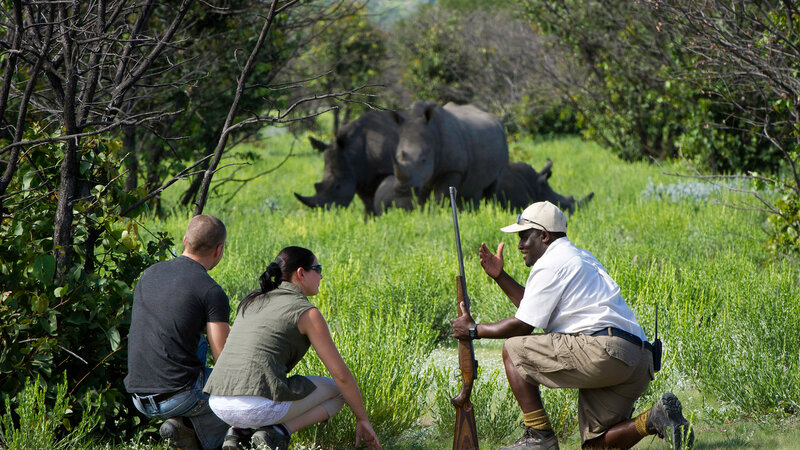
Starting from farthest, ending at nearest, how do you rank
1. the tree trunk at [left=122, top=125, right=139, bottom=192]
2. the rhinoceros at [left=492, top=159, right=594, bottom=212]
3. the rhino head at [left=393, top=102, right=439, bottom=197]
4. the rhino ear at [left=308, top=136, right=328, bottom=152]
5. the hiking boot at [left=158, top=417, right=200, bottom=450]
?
the rhinoceros at [left=492, top=159, right=594, bottom=212], the rhino ear at [left=308, top=136, right=328, bottom=152], the rhino head at [left=393, top=102, right=439, bottom=197], the tree trunk at [left=122, top=125, right=139, bottom=192], the hiking boot at [left=158, top=417, right=200, bottom=450]

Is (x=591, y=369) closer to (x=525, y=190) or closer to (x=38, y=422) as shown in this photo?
(x=38, y=422)

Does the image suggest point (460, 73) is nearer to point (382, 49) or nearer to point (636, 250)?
point (382, 49)

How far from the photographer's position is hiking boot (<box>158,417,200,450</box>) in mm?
4027

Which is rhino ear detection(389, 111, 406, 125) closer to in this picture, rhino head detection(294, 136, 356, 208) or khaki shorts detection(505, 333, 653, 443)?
rhino head detection(294, 136, 356, 208)

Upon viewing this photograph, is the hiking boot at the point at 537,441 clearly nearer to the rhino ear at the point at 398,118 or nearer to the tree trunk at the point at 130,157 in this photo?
the tree trunk at the point at 130,157

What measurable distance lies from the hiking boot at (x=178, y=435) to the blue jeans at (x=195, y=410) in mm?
29

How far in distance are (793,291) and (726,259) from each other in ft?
4.12

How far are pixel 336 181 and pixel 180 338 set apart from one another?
9394mm

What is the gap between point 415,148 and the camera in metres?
12.6

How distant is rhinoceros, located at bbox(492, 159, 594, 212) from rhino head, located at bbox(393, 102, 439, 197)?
2037mm

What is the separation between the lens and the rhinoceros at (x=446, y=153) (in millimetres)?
12461

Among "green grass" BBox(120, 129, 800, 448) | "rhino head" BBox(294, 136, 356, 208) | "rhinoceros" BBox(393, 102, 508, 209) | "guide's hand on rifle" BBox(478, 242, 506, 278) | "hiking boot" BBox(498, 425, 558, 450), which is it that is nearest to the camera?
"hiking boot" BBox(498, 425, 558, 450)

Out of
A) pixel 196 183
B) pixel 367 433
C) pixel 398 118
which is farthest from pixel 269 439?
pixel 398 118

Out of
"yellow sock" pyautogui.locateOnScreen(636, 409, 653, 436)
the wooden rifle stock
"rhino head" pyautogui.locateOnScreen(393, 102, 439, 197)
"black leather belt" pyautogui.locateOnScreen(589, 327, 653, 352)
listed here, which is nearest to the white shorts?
the wooden rifle stock
